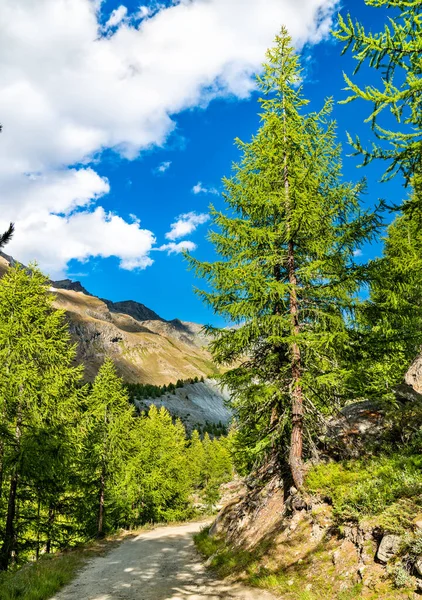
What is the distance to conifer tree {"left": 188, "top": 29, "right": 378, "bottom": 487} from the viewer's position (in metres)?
9.57

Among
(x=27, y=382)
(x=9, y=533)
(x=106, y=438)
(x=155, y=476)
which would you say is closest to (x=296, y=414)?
(x=27, y=382)

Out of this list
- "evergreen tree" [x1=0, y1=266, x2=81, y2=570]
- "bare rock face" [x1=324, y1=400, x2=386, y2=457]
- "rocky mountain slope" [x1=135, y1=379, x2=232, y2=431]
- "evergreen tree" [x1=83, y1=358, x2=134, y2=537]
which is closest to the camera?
"bare rock face" [x1=324, y1=400, x2=386, y2=457]

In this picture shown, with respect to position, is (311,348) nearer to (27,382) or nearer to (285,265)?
(285,265)

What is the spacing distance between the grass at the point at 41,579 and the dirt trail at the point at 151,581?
0.30m

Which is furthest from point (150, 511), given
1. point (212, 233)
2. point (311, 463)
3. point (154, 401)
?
point (154, 401)

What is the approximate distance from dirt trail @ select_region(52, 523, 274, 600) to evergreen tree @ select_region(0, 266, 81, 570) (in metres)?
4.21

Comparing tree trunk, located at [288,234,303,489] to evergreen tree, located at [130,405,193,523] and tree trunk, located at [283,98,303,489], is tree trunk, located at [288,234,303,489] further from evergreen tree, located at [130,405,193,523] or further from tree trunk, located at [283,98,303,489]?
evergreen tree, located at [130,405,193,523]

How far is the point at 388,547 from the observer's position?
20.5 ft

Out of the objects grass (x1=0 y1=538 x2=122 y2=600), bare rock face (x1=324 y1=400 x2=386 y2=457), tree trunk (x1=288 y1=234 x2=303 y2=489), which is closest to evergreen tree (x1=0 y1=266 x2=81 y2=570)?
grass (x1=0 y1=538 x2=122 y2=600)

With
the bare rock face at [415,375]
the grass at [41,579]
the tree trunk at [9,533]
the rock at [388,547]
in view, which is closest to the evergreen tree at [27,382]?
the tree trunk at [9,533]

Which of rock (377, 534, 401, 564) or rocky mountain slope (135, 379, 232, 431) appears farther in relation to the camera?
rocky mountain slope (135, 379, 232, 431)

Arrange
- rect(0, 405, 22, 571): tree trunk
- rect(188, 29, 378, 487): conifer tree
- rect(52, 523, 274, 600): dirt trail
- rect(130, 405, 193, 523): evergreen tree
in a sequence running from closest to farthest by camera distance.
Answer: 1. rect(52, 523, 274, 600): dirt trail
2. rect(188, 29, 378, 487): conifer tree
3. rect(0, 405, 22, 571): tree trunk
4. rect(130, 405, 193, 523): evergreen tree

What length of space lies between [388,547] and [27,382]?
498 inches

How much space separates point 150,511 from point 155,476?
902 centimetres
